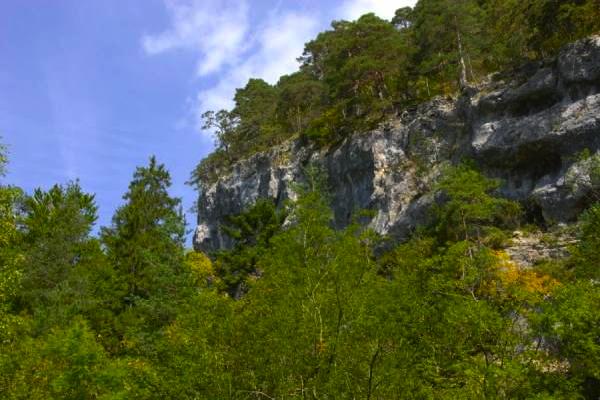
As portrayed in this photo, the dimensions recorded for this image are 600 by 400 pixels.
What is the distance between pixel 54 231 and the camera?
1235 inches

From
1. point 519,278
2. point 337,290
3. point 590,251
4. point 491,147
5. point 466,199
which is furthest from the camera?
point 491,147

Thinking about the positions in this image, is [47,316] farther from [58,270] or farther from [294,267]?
[294,267]

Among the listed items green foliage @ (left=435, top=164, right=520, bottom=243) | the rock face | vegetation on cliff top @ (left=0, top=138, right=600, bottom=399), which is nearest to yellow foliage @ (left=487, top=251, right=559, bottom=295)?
vegetation on cliff top @ (left=0, top=138, right=600, bottom=399)

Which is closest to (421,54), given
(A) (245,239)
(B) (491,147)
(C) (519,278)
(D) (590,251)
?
(B) (491,147)

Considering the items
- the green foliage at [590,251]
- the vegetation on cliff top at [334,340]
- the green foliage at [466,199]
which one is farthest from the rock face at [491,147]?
the vegetation on cliff top at [334,340]

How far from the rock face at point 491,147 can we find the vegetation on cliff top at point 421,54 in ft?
6.84

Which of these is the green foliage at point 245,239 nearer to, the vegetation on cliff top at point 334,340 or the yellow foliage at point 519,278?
the vegetation on cliff top at point 334,340

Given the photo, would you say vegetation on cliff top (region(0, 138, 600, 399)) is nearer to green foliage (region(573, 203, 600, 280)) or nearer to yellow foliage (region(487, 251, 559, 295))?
green foliage (region(573, 203, 600, 280))

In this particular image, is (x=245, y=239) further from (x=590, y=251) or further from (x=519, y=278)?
(x=590, y=251)

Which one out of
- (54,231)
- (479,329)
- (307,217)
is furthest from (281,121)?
(479,329)

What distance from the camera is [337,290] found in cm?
1425

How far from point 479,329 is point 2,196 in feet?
42.7

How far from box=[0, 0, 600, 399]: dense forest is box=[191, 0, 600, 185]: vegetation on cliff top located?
0.18 metres

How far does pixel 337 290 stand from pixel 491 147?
80.2 feet
